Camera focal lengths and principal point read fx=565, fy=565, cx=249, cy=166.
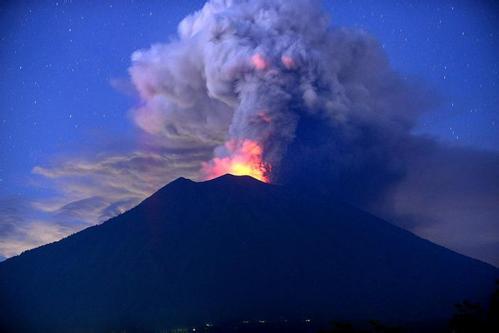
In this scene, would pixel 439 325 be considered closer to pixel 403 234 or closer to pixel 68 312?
pixel 403 234

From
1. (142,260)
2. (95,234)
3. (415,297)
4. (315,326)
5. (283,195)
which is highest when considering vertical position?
(283,195)

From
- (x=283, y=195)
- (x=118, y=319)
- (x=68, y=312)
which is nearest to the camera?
(x=118, y=319)

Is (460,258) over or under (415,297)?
over

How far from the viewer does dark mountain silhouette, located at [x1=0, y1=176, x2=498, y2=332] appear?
96.9 metres

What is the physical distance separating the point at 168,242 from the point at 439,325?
2278 inches

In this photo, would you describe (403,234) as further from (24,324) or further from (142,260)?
(24,324)

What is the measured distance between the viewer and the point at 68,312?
333 ft

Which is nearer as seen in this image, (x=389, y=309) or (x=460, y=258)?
(x=389, y=309)

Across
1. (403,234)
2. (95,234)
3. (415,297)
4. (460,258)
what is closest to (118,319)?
(95,234)

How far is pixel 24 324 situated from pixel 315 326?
51.1 meters

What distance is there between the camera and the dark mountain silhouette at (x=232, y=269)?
9688 cm

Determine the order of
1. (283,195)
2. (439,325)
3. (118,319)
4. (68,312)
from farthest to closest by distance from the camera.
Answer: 1. (283,195)
2. (68,312)
3. (118,319)
4. (439,325)

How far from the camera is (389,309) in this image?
98.4 metres

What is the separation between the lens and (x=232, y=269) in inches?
4272
